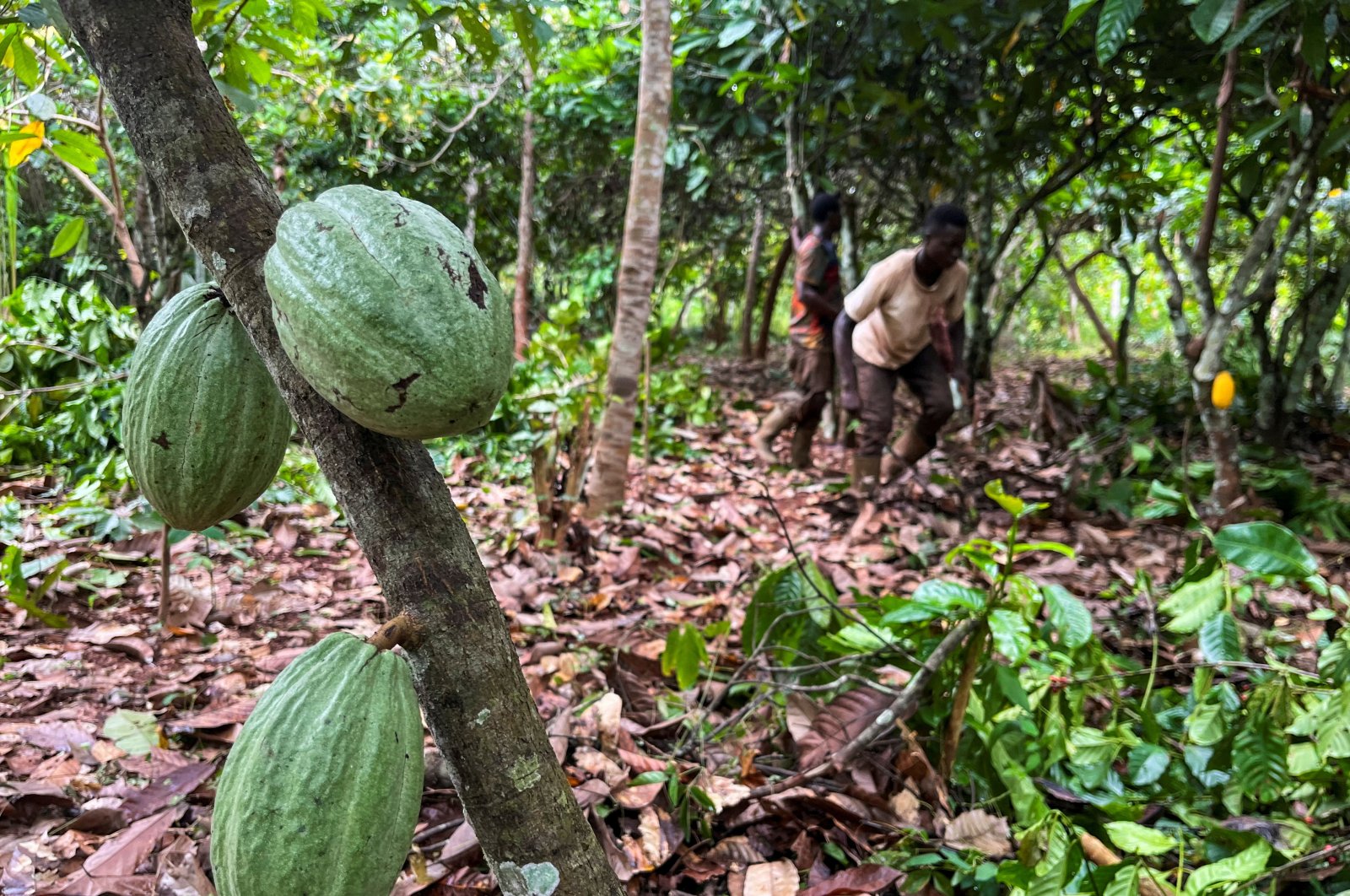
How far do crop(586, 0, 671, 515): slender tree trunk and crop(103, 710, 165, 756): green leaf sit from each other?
1.84 meters

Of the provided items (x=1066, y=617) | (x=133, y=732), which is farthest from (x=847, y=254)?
(x=133, y=732)

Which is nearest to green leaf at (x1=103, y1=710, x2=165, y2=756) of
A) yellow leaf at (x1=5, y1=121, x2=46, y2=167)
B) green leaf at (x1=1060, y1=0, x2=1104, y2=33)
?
yellow leaf at (x1=5, y1=121, x2=46, y2=167)

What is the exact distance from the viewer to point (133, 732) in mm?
1526

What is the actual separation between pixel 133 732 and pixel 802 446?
11.7 feet

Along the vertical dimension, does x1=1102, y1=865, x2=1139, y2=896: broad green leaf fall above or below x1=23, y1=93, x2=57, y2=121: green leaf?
below

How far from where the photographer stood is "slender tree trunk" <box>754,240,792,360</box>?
6996 mm

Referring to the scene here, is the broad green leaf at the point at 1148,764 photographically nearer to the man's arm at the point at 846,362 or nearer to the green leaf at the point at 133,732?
the green leaf at the point at 133,732

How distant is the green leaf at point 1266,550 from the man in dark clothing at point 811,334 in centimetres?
304

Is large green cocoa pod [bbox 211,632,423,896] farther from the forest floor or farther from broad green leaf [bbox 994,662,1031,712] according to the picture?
broad green leaf [bbox 994,662,1031,712]

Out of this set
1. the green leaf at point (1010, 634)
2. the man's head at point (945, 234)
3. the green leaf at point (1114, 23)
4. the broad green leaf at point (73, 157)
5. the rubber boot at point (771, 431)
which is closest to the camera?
the green leaf at point (1010, 634)

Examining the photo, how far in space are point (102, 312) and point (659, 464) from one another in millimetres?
2682

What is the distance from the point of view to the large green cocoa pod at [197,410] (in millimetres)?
724

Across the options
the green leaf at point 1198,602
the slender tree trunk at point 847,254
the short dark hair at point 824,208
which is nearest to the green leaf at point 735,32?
the short dark hair at point 824,208

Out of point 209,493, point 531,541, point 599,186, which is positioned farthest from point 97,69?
point 599,186
